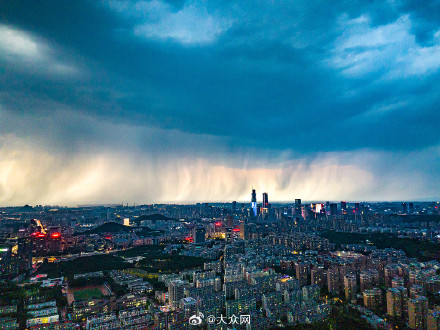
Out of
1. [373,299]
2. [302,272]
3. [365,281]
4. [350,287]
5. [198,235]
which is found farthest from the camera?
[198,235]

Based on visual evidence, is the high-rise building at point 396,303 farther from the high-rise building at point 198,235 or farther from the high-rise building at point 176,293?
the high-rise building at point 198,235

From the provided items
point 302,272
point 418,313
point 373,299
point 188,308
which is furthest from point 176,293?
point 418,313

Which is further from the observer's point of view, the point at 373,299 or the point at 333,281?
the point at 333,281

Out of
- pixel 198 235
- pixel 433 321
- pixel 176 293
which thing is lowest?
pixel 198 235

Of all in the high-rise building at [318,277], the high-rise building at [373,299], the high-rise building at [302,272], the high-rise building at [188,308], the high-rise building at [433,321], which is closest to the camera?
the high-rise building at [433,321]

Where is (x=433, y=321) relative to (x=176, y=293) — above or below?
below

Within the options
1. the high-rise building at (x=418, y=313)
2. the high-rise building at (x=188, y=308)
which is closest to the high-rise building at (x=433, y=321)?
the high-rise building at (x=418, y=313)

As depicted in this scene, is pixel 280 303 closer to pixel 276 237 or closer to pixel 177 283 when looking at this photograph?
pixel 177 283

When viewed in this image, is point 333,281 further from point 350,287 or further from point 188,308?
point 188,308
